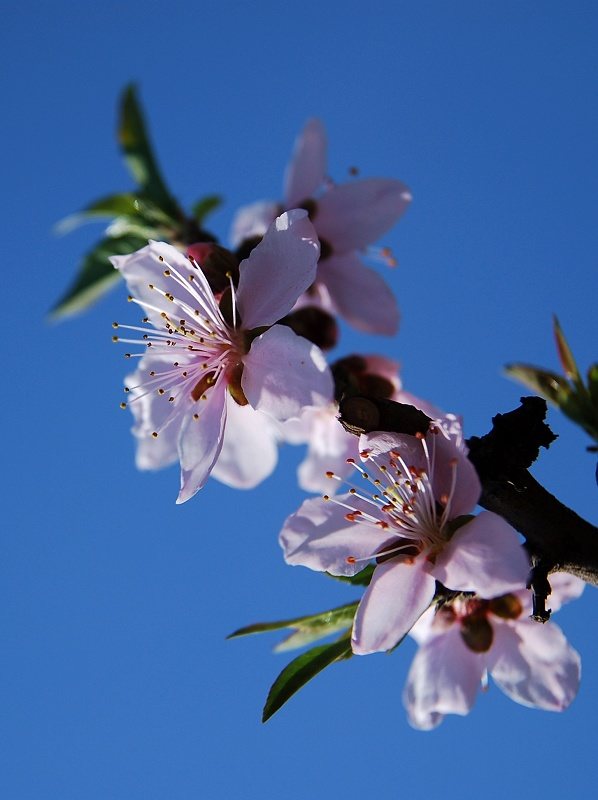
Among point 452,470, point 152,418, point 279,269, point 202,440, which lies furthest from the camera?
point 152,418

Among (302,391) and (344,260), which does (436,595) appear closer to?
(302,391)

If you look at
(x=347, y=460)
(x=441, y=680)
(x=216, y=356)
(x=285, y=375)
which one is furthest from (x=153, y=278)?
(x=441, y=680)

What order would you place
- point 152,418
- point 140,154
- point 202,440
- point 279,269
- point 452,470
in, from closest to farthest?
point 452,470, point 279,269, point 202,440, point 152,418, point 140,154

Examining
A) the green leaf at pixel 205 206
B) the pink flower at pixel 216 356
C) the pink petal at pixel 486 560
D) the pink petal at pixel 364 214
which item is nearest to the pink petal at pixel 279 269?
the pink flower at pixel 216 356

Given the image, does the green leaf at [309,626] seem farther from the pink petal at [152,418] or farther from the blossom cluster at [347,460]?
the pink petal at [152,418]

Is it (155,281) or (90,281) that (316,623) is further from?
(90,281)

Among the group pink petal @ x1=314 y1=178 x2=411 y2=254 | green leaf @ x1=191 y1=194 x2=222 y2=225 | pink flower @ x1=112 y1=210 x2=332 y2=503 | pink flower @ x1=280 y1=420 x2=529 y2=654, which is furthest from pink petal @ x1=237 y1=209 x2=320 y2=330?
green leaf @ x1=191 y1=194 x2=222 y2=225

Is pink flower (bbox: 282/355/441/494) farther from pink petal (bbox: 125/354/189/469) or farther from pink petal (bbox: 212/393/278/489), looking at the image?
pink petal (bbox: 125/354/189/469)
